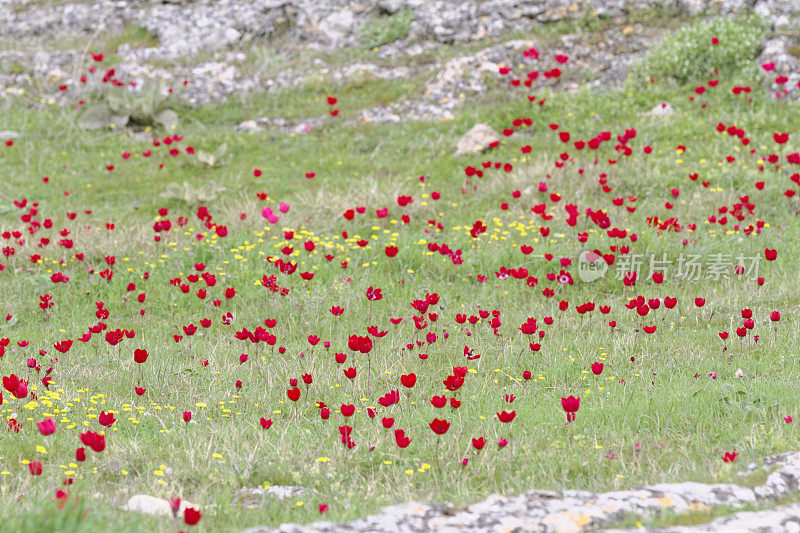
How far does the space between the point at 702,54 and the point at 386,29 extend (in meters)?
6.33

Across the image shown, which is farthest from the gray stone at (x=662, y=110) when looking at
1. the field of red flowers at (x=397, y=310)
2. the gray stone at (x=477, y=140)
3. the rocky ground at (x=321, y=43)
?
the gray stone at (x=477, y=140)

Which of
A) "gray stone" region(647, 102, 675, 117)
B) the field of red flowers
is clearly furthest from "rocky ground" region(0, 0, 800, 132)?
"gray stone" region(647, 102, 675, 117)

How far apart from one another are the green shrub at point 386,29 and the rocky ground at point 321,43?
1.6 inches

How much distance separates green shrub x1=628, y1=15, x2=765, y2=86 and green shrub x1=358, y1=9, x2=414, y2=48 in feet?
17.1

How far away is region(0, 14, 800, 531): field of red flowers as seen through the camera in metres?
3.34

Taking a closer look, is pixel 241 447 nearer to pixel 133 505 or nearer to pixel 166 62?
pixel 133 505

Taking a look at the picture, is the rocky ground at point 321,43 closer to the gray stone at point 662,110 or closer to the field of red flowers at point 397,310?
the field of red flowers at point 397,310

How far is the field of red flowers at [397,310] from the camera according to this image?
10.9 feet

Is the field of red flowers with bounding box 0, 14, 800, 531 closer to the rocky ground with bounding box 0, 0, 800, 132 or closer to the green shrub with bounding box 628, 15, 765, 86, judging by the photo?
the green shrub with bounding box 628, 15, 765, 86

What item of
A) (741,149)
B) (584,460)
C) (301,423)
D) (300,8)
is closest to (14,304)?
(301,423)

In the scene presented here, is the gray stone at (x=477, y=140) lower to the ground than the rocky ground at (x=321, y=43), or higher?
lower

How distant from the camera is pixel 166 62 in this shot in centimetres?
1491

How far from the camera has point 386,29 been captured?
15.1 m

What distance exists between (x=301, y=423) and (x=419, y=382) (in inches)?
34.9
